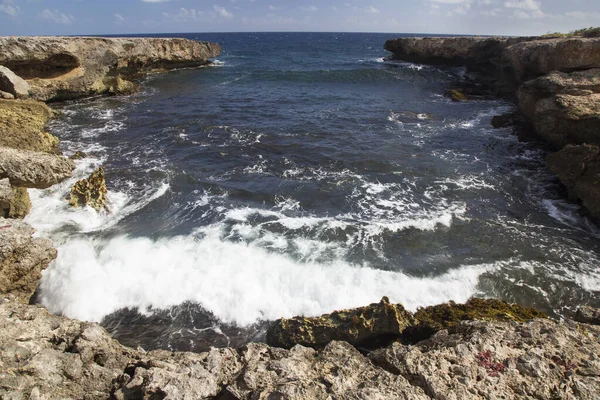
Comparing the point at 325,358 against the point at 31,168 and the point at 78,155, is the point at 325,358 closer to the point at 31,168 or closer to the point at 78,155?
the point at 31,168

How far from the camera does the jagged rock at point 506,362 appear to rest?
4801mm

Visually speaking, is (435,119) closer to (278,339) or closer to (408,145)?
(408,145)

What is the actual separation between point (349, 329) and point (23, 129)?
17.5 meters

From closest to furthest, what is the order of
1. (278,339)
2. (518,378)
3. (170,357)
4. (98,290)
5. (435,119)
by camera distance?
1. (518,378)
2. (170,357)
3. (278,339)
4. (98,290)
5. (435,119)

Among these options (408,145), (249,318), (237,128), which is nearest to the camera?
(249,318)

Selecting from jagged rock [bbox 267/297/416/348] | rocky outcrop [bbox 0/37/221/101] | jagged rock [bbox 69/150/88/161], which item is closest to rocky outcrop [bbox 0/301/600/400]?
jagged rock [bbox 267/297/416/348]

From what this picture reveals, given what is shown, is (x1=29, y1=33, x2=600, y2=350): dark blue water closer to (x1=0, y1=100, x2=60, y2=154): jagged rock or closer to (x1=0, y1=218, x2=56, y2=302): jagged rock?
(x1=0, y1=218, x2=56, y2=302): jagged rock

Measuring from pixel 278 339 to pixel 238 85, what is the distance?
35952 millimetres

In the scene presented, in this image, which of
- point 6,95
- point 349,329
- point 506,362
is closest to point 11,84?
point 6,95

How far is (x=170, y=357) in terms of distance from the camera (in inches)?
227

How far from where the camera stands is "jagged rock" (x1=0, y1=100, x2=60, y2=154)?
47.6ft

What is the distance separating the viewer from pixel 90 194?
12.5 m

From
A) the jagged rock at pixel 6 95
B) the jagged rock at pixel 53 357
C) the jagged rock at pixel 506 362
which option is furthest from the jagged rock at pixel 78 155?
the jagged rock at pixel 506 362

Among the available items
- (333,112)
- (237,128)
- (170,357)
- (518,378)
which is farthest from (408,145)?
(170,357)
